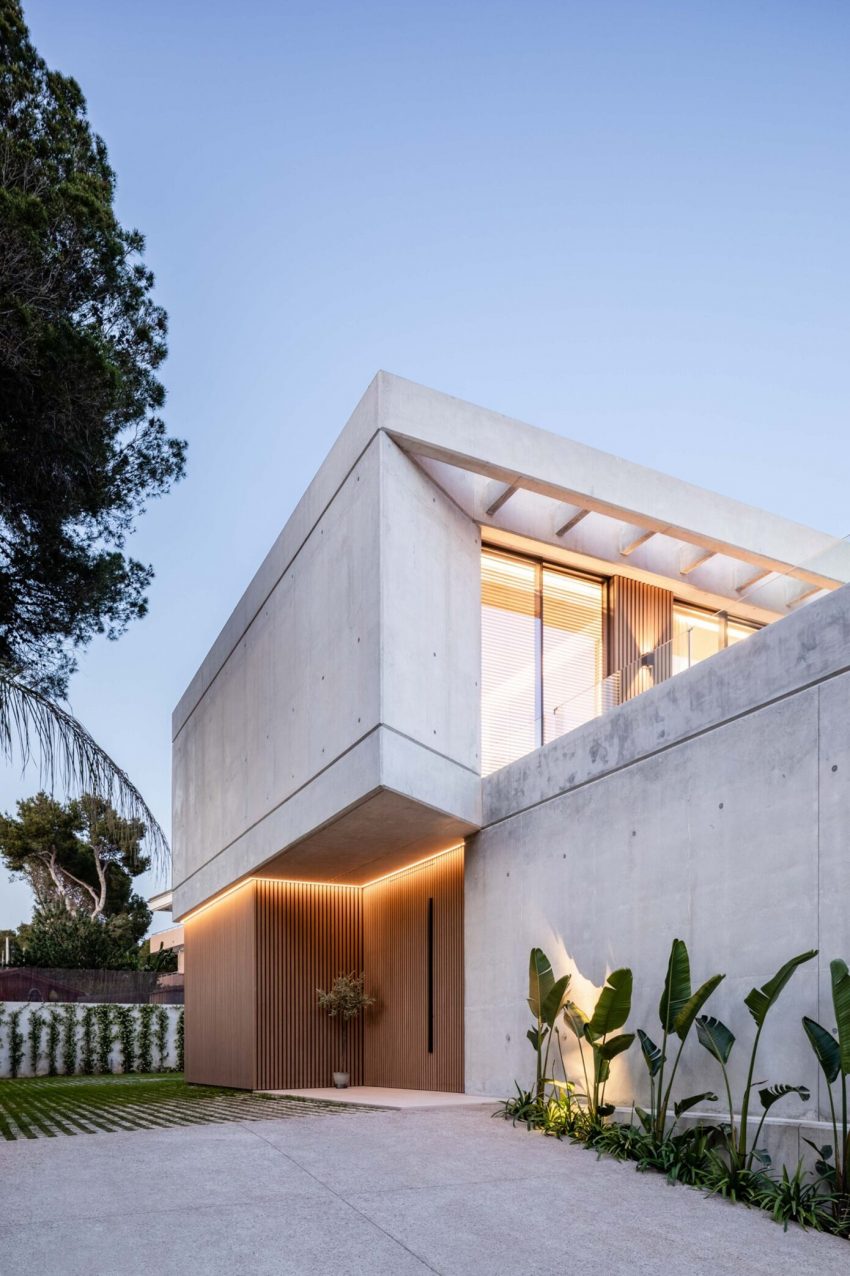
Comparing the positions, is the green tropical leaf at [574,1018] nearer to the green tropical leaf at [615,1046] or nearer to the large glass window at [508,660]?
the green tropical leaf at [615,1046]

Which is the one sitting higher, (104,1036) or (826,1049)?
(826,1049)

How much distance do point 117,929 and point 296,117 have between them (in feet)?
110

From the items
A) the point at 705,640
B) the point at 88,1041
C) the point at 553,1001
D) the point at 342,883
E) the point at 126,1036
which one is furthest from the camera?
the point at 126,1036

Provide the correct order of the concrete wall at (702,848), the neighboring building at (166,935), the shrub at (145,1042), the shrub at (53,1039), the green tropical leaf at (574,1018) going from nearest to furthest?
the concrete wall at (702,848), the green tropical leaf at (574,1018), the shrub at (53,1039), the shrub at (145,1042), the neighboring building at (166,935)

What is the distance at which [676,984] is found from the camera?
860 centimetres

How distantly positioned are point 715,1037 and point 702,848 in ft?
5.90

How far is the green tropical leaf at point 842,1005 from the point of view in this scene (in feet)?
22.2

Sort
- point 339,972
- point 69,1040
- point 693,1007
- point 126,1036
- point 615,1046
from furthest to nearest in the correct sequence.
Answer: point 126,1036 → point 69,1040 → point 339,972 → point 615,1046 → point 693,1007

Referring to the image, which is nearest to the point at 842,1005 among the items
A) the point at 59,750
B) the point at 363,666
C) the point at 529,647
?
the point at 59,750

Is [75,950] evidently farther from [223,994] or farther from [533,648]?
[533,648]

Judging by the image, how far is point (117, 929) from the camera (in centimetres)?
4503

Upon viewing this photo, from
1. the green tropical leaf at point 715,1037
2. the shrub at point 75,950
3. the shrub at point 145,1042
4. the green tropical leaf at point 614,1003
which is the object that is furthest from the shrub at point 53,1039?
the green tropical leaf at point 715,1037

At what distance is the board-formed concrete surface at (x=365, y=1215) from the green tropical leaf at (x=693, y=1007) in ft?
3.70

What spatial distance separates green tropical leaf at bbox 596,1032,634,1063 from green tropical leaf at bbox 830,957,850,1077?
2.84 meters
